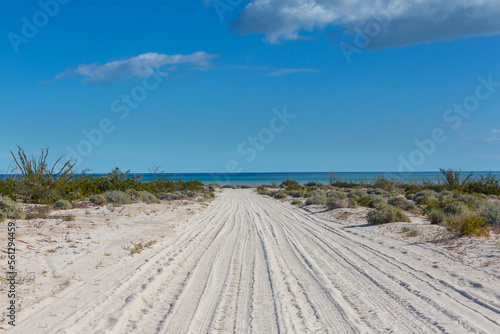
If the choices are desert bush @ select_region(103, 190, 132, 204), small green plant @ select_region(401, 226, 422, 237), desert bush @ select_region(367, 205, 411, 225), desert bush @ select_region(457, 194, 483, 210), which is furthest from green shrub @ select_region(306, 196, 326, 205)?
small green plant @ select_region(401, 226, 422, 237)

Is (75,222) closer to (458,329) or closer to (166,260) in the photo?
(166,260)

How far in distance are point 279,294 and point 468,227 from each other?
7.48 m

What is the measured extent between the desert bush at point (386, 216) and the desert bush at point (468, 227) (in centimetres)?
368

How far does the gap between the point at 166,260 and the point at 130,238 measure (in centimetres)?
366

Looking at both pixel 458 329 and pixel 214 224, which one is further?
pixel 214 224

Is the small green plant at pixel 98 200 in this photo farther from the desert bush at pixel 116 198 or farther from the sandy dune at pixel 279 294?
the sandy dune at pixel 279 294

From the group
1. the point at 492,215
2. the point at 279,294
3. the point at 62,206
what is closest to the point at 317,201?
the point at 492,215

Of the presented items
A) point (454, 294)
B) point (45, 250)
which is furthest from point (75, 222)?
point (454, 294)

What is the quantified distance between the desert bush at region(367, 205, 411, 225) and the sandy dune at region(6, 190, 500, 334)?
4.68 metres

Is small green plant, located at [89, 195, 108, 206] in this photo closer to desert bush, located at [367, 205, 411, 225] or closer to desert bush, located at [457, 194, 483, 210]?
desert bush, located at [367, 205, 411, 225]

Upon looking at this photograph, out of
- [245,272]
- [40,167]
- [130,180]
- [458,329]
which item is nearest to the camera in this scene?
[458,329]

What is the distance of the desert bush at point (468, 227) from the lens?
1106cm

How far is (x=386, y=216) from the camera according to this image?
51.8ft

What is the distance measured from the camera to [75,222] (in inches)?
569
